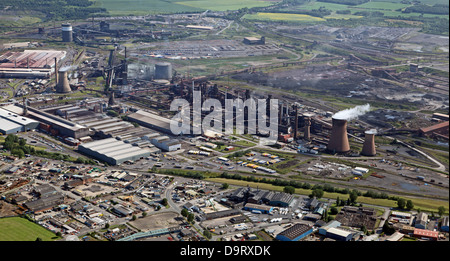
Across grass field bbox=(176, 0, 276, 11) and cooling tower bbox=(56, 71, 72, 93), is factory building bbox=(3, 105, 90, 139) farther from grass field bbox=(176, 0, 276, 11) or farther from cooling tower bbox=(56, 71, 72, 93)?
grass field bbox=(176, 0, 276, 11)

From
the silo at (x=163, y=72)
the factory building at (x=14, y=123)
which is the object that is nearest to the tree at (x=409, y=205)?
the factory building at (x=14, y=123)

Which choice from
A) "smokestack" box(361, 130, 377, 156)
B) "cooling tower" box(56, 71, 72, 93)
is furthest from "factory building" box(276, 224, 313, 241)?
"cooling tower" box(56, 71, 72, 93)

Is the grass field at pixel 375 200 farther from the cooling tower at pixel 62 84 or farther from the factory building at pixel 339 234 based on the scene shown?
the cooling tower at pixel 62 84

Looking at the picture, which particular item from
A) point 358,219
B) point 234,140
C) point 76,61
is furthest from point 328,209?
point 76,61

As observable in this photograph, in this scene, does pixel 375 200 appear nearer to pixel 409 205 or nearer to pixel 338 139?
pixel 409 205

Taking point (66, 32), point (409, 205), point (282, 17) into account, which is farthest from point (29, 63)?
point (409, 205)
